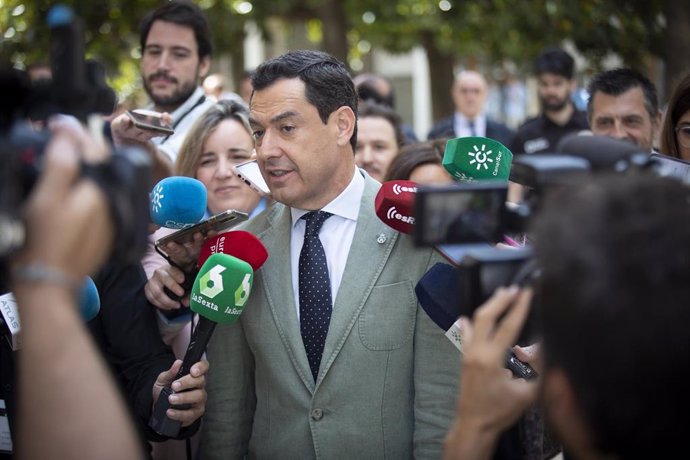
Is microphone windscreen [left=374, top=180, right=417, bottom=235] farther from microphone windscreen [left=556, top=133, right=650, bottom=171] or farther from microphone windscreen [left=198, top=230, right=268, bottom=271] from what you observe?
microphone windscreen [left=556, top=133, right=650, bottom=171]

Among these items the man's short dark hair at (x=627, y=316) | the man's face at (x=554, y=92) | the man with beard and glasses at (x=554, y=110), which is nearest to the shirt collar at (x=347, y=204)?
the man's short dark hair at (x=627, y=316)

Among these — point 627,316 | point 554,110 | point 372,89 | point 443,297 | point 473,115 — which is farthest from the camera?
point 473,115

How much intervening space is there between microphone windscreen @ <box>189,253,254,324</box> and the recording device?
1011 millimetres

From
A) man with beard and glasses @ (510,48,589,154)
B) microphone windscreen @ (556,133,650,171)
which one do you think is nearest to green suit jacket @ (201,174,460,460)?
microphone windscreen @ (556,133,650,171)

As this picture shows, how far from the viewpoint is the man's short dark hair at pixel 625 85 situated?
4828mm

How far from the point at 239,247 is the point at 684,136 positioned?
1931mm

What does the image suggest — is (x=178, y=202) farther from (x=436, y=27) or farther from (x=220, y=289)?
(x=436, y=27)

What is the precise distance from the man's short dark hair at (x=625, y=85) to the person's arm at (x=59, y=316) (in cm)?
386

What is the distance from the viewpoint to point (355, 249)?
3.02 meters

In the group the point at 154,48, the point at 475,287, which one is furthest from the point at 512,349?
the point at 154,48

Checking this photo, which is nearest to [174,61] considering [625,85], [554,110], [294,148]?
[294,148]

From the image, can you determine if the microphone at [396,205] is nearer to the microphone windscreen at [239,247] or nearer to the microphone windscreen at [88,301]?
the microphone windscreen at [239,247]

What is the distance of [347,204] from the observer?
3.16 metres

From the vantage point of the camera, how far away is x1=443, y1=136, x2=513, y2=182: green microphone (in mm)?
2957
